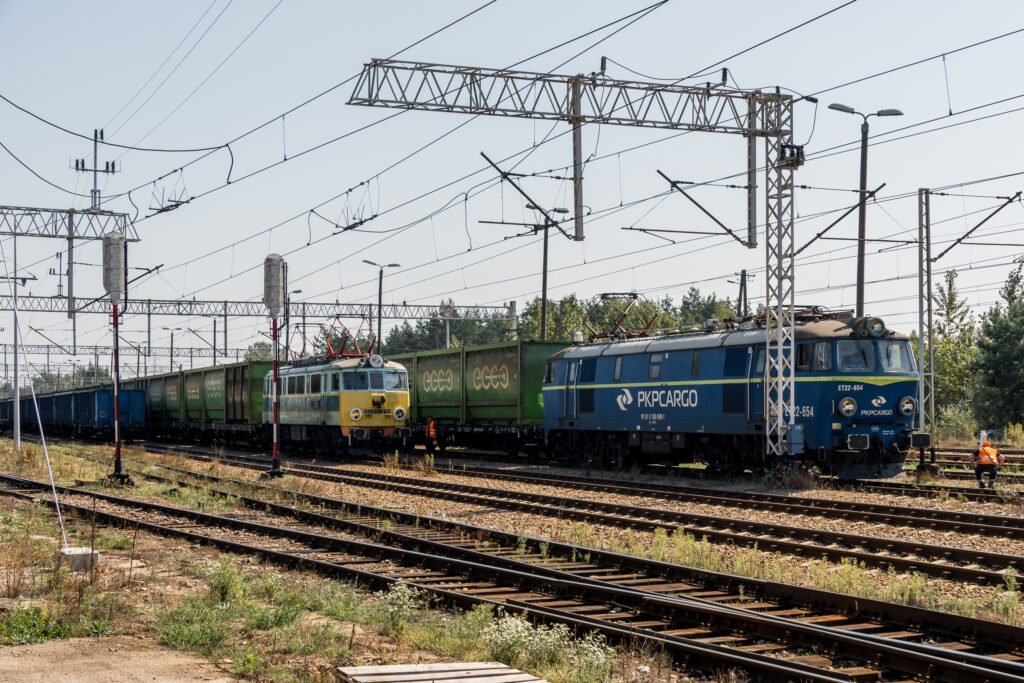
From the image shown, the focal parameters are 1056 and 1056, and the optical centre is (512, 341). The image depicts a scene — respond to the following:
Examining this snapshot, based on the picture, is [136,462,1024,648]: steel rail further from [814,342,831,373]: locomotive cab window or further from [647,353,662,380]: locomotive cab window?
[647,353,662,380]: locomotive cab window

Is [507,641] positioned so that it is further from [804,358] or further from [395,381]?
[395,381]

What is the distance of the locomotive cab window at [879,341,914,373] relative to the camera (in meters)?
21.8

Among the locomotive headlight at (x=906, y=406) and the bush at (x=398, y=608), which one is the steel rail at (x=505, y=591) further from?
the locomotive headlight at (x=906, y=406)

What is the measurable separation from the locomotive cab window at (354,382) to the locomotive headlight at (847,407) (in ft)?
50.9

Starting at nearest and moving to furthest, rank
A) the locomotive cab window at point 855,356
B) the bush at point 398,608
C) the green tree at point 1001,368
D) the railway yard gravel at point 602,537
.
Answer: the bush at point 398,608 → the railway yard gravel at point 602,537 → the locomotive cab window at point 855,356 → the green tree at point 1001,368

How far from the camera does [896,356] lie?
22.0 m

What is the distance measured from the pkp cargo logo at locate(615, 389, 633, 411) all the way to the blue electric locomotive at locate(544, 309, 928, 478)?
0.09 feet

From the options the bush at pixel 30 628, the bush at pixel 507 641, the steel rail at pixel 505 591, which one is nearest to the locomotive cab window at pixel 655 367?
the steel rail at pixel 505 591

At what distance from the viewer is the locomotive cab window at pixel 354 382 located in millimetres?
31875

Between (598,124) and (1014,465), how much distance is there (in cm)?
1301

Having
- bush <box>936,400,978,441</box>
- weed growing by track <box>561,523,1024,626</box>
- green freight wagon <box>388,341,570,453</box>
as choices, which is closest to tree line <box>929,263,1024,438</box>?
bush <box>936,400,978,441</box>

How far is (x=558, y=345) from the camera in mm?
32000

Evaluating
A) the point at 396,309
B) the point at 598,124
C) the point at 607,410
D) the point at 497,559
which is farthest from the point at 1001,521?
the point at 396,309

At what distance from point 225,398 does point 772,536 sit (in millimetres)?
31708
